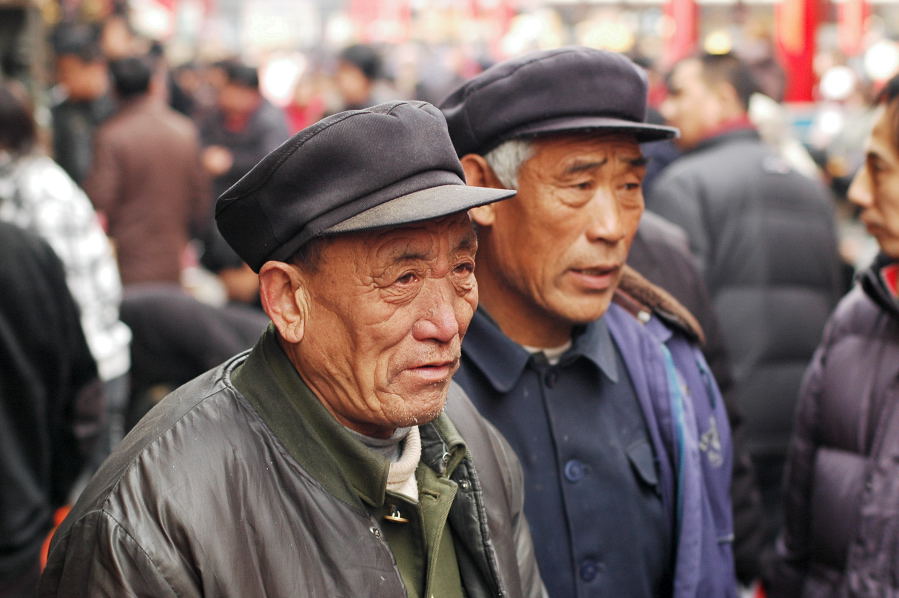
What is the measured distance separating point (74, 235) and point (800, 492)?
3064 millimetres

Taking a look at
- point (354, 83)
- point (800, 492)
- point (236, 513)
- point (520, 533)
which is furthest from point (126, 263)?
point (236, 513)

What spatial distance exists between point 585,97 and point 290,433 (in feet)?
3.41

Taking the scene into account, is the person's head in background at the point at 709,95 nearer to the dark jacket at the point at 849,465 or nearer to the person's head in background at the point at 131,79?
the dark jacket at the point at 849,465

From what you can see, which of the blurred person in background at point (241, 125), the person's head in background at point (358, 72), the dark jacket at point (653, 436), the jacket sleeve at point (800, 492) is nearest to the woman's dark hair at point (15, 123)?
the dark jacket at point (653, 436)

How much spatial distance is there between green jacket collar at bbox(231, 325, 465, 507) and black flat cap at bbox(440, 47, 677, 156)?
816 mm

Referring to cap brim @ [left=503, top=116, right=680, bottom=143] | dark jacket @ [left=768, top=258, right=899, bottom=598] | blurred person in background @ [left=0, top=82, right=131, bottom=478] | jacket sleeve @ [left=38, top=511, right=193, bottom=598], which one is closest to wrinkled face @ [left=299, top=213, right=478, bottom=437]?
jacket sleeve @ [left=38, top=511, right=193, bottom=598]

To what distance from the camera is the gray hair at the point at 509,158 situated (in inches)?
94.0

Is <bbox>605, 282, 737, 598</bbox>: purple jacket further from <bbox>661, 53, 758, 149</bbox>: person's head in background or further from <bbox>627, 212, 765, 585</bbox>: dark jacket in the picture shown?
<bbox>661, 53, 758, 149</bbox>: person's head in background

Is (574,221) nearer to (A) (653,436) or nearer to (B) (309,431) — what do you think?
(A) (653,436)

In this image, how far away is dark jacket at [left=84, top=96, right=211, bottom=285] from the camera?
6758 mm

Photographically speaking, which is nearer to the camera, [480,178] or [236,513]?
[236,513]

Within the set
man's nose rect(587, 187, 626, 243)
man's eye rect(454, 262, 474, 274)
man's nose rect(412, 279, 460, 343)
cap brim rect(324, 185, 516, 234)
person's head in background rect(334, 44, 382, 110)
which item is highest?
cap brim rect(324, 185, 516, 234)

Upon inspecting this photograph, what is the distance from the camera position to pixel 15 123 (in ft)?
13.7

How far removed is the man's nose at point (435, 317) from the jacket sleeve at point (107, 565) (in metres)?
0.54
